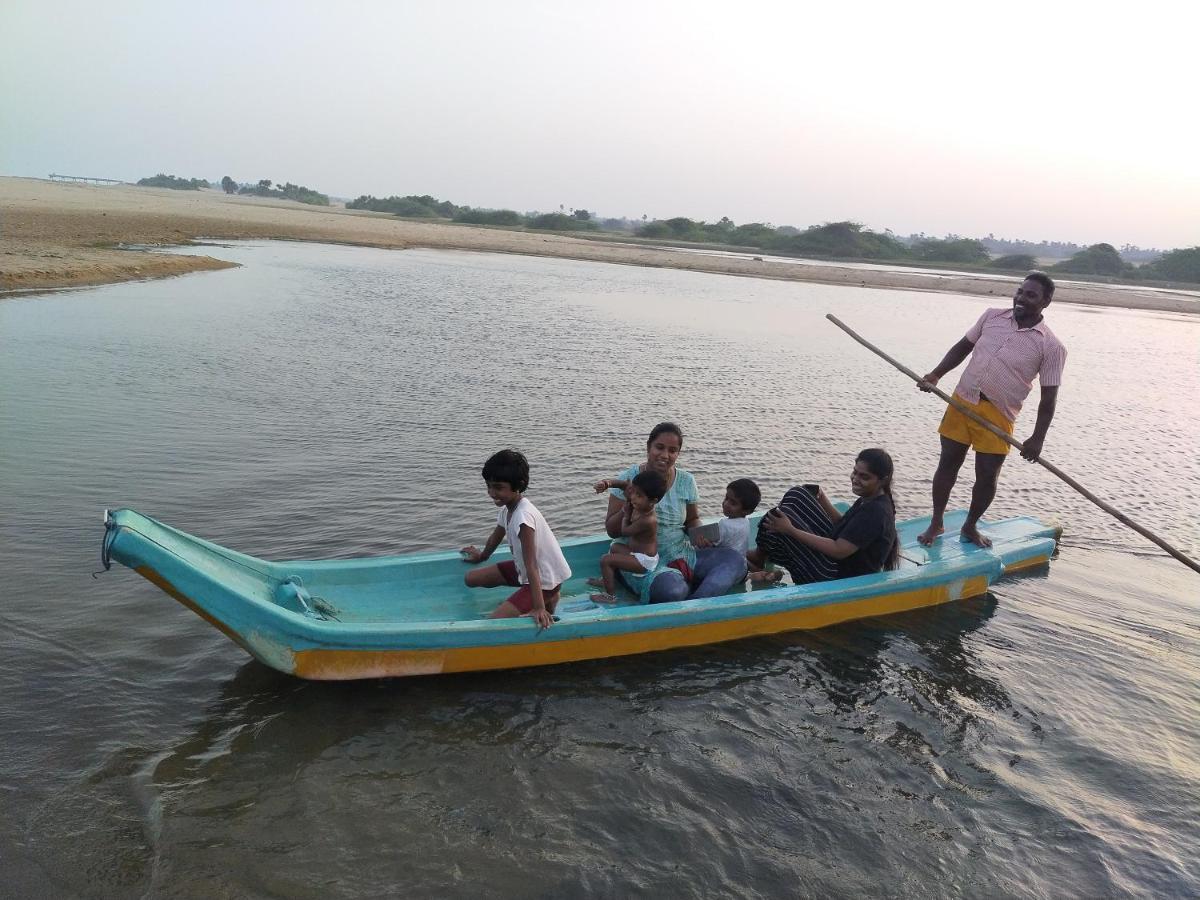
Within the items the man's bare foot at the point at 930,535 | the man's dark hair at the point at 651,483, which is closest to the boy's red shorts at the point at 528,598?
the man's dark hair at the point at 651,483

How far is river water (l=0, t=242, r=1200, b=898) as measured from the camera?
3.42 metres

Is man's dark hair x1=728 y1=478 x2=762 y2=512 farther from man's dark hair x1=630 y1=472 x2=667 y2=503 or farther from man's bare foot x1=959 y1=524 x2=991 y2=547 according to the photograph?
man's bare foot x1=959 y1=524 x2=991 y2=547

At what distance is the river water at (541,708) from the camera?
342cm

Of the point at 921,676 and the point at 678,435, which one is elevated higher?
the point at 678,435

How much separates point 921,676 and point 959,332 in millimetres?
18072

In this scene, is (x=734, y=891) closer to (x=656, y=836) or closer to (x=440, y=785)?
(x=656, y=836)

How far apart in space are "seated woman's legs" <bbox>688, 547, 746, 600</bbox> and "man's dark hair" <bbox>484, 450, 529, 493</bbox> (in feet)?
4.85

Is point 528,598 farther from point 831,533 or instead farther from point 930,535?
point 930,535

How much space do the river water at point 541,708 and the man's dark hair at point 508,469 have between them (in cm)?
110

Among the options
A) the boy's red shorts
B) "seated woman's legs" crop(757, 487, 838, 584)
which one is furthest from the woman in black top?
the boy's red shorts

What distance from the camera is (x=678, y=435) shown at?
4.99m

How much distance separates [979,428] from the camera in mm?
6203

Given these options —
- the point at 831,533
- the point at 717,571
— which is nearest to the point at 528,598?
the point at 717,571

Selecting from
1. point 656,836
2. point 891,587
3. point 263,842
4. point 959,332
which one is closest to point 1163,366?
point 959,332
